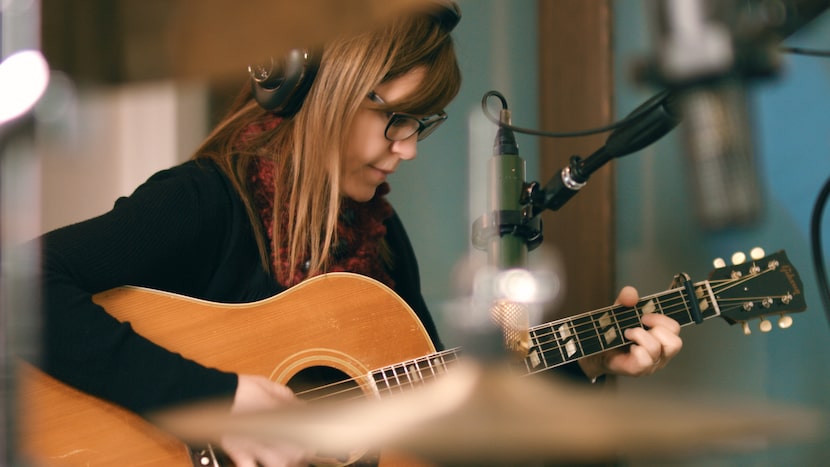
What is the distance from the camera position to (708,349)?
143 centimetres

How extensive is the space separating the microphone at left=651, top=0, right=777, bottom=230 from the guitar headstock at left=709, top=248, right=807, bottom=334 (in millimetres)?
755

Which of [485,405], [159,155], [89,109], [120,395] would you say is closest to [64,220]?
[159,155]

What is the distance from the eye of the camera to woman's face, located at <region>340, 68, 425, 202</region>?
1164 millimetres

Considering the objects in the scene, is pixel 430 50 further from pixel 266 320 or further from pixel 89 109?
pixel 89 109

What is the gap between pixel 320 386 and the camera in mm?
1012

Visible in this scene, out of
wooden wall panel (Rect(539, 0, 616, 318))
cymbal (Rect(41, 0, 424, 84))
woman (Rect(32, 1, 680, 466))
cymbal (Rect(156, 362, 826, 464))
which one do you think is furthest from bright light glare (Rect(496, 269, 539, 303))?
wooden wall panel (Rect(539, 0, 616, 318))

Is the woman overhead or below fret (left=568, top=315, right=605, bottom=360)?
overhead

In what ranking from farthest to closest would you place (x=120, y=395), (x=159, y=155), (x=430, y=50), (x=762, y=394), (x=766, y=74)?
(x=159, y=155), (x=762, y=394), (x=430, y=50), (x=120, y=395), (x=766, y=74)

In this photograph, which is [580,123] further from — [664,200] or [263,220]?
[263,220]

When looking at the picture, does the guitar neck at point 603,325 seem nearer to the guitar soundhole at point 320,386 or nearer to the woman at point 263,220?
the woman at point 263,220

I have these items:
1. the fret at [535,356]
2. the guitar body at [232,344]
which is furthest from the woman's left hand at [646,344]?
the guitar body at [232,344]

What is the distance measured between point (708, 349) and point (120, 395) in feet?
3.29

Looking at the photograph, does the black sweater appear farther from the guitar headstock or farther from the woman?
the guitar headstock

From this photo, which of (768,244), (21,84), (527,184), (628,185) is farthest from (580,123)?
(21,84)
